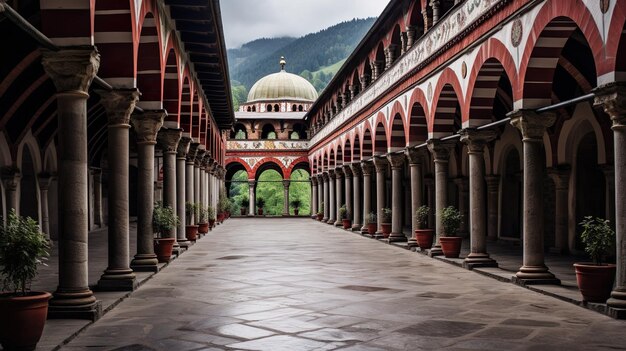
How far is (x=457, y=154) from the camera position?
995 inches

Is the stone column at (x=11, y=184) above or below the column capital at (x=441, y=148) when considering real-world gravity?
below

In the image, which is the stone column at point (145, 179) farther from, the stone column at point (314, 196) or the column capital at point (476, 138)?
the stone column at point (314, 196)

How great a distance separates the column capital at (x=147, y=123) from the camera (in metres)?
13.2

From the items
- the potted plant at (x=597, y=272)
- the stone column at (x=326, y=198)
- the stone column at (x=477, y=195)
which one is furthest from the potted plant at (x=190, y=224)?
the stone column at (x=326, y=198)

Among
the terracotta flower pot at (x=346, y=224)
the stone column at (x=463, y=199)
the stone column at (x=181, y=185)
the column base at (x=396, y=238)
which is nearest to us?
the stone column at (x=181, y=185)

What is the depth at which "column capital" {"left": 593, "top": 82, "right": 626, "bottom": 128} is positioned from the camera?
885 centimetres

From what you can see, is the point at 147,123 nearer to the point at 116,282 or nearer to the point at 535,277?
the point at 116,282

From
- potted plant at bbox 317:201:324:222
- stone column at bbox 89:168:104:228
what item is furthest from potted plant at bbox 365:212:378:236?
potted plant at bbox 317:201:324:222

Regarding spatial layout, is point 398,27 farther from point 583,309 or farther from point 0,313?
point 0,313

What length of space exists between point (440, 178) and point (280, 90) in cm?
4503

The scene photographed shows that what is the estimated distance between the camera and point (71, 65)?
8.17 meters

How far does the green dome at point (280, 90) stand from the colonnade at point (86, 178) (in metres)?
44.8

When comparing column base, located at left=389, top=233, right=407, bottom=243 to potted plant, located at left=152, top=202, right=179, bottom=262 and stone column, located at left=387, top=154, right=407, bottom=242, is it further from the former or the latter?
potted plant, located at left=152, top=202, right=179, bottom=262

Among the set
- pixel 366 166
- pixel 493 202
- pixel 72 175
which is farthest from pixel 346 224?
pixel 72 175
